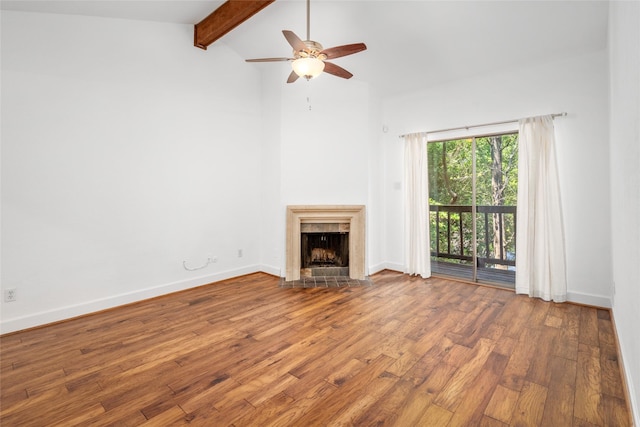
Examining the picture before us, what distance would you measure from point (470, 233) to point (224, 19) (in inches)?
171

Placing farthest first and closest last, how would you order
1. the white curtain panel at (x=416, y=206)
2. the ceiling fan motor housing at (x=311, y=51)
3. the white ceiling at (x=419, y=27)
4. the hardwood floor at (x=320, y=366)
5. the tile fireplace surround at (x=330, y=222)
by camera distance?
the white curtain panel at (x=416, y=206)
the tile fireplace surround at (x=330, y=222)
the white ceiling at (x=419, y=27)
the ceiling fan motor housing at (x=311, y=51)
the hardwood floor at (x=320, y=366)

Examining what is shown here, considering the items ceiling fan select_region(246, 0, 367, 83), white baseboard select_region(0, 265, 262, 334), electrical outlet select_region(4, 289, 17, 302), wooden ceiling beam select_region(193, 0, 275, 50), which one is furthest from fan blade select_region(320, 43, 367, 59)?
electrical outlet select_region(4, 289, 17, 302)

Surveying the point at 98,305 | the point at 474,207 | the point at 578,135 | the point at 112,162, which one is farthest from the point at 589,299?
the point at 112,162

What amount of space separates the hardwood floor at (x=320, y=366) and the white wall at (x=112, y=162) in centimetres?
52

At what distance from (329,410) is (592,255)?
3495mm

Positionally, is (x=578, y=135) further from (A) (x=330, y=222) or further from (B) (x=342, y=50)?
Answer: (A) (x=330, y=222)

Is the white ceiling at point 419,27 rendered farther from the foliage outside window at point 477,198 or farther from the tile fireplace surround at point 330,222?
the tile fireplace surround at point 330,222

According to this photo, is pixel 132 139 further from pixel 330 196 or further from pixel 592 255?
pixel 592 255

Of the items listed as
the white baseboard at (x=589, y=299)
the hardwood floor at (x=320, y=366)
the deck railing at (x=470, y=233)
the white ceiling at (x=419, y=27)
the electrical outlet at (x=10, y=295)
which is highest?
the white ceiling at (x=419, y=27)

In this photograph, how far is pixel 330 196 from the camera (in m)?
4.44

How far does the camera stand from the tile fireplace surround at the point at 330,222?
4.27 meters

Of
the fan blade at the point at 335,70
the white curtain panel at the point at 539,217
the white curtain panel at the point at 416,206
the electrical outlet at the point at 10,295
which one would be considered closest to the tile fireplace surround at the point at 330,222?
the white curtain panel at the point at 416,206

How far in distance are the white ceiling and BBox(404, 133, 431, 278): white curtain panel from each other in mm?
1003

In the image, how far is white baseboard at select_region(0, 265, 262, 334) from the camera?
8.75 ft
